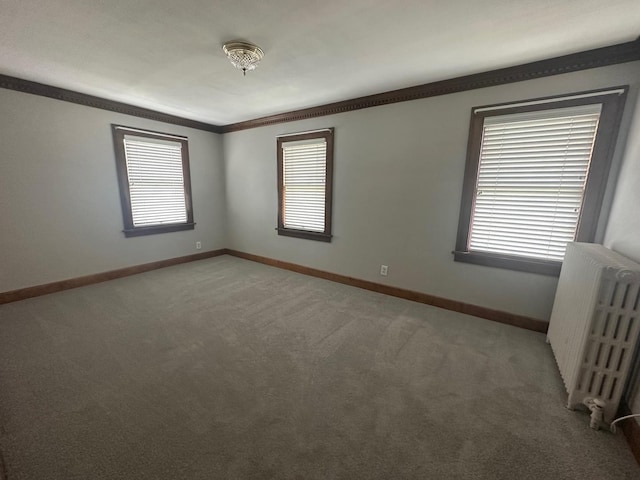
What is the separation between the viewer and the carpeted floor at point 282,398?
50.1 inches

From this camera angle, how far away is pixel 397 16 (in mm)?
1706

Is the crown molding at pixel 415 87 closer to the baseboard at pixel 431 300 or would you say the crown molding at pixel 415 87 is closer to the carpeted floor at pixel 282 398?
the baseboard at pixel 431 300

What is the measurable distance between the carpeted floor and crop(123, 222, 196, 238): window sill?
1252 millimetres

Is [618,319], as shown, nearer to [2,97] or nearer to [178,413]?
[178,413]

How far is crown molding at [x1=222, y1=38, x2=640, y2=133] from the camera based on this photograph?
6.63 feet

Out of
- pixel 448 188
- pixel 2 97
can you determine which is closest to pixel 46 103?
pixel 2 97

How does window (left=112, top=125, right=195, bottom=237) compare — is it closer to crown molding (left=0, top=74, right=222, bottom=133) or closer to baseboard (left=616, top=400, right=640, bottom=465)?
crown molding (left=0, top=74, right=222, bottom=133)

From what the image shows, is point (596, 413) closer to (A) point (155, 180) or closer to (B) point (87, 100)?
(A) point (155, 180)

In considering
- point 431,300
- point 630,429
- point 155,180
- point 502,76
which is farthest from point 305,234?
point 630,429

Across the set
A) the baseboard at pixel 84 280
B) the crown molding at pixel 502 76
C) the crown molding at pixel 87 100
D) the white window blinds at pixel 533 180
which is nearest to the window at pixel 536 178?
the white window blinds at pixel 533 180

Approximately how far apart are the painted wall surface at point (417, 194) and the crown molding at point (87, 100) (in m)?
1.64

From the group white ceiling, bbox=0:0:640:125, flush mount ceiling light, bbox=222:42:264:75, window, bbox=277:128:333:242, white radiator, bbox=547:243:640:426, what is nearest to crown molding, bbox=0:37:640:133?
white ceiling, bbox=0:0:640:125

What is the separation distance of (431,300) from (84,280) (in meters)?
4.54

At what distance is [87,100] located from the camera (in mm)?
3258
